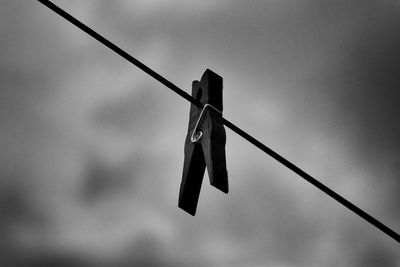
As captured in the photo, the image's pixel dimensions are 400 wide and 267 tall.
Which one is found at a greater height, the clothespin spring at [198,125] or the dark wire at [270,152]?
the clothespin spring at [198,125]

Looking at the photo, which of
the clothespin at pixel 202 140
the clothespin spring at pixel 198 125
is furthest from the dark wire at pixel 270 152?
the clothespin spring at pixel 198 125

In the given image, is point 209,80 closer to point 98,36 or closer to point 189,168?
point 189,168

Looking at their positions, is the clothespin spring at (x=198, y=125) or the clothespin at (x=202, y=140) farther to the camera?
the clothespin spring at (x=198, y=125)

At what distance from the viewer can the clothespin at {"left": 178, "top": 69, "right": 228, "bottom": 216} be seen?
241cm

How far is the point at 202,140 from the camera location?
100 inches

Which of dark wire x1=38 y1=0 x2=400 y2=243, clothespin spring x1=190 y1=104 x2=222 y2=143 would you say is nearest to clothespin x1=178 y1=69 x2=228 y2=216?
clothespin spring x1=190 y1=104 x2=222 y2=143

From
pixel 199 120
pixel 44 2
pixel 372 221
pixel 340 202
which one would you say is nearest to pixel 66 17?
pixel 44 2

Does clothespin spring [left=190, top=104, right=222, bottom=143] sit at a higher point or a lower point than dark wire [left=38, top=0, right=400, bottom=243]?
higher

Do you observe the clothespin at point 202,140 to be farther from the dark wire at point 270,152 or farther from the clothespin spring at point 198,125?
the dark wire at point 270,152

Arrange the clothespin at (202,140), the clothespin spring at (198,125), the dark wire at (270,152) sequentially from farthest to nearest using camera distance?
A: the clothespin spring at (198,125)
the clothespin at (202,140)
the dark wire at (270,152)

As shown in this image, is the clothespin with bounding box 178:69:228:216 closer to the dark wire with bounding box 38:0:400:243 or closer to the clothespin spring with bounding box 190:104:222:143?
the clothespin spring with bounding box 190:104:222:143

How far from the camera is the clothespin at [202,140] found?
2.41m

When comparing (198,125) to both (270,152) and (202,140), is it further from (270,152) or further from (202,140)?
(270,152)

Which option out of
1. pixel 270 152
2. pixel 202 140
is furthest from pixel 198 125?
pixel 270 152
